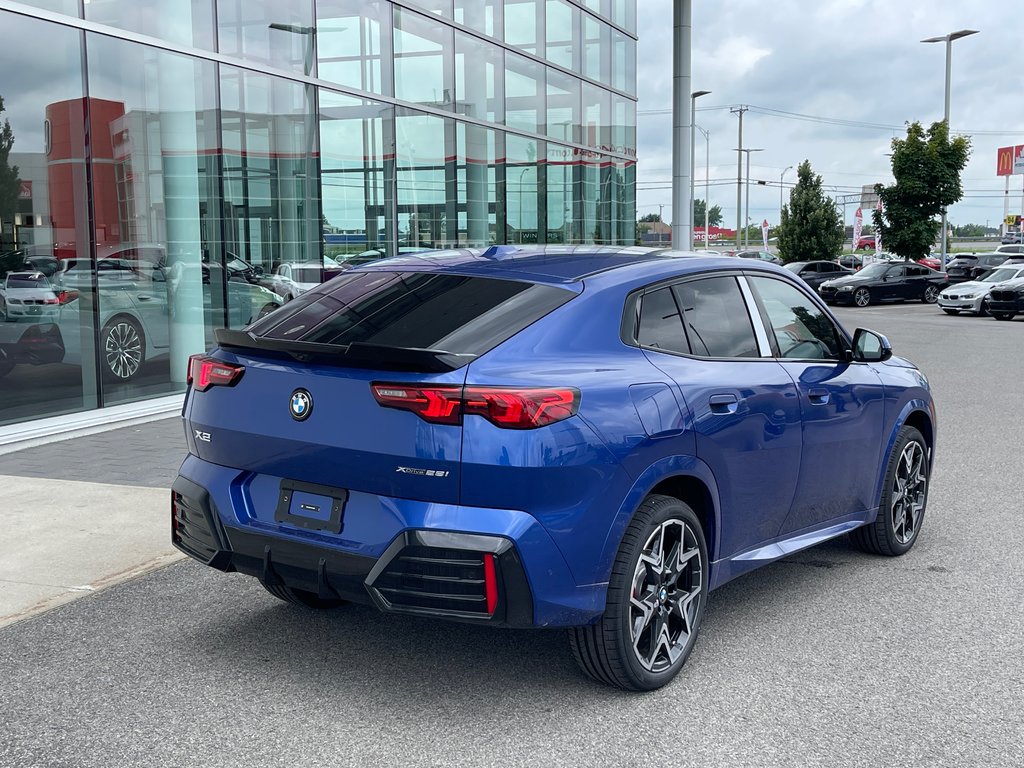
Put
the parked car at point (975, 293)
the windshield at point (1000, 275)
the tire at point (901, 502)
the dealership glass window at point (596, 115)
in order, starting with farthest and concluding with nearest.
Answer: the windshield at point (1000, 275), the parked car at point (975, 293), the dealership glass window at point (596, 115), the tire at point (901, 502)

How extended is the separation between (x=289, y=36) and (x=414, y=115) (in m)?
3.36

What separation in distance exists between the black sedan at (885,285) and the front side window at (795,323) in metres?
30.4

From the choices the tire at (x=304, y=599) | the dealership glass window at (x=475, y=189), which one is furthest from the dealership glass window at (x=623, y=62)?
the tire at (x=304, y=599)

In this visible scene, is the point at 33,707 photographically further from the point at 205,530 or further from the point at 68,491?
the point at 68,491

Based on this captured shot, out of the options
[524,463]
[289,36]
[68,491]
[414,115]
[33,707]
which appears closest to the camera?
[524,463]

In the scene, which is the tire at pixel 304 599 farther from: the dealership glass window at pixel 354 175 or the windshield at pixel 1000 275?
the windshield at pixel 1000 275

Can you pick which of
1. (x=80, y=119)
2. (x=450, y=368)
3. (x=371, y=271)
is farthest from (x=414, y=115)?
(x=450, y=368)

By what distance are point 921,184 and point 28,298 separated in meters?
39.2

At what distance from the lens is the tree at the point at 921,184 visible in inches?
1676

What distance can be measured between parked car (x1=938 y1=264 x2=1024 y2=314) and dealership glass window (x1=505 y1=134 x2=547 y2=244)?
1507 cm

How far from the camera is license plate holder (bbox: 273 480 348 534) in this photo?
3732 millimetres

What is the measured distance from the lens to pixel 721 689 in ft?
13.3

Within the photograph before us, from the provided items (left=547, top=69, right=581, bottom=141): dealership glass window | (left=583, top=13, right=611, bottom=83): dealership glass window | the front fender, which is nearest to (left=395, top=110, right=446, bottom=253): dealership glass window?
(left=547, top=69, right=581, bottom=141): dealership glass window

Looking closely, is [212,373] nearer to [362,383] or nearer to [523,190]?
[362,383]
